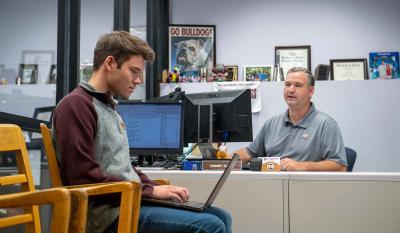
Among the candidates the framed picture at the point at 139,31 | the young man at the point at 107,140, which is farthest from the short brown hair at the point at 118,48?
the framed picture at the point at 139,31

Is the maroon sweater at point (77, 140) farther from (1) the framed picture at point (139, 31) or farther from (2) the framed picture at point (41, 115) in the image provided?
(1) the framed picture at point (139, 31)

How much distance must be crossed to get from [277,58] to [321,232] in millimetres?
2932

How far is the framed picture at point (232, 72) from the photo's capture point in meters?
4.71

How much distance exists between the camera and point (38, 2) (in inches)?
107

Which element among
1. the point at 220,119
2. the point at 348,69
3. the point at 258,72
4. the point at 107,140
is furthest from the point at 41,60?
the point at 348,69

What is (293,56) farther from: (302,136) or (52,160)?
(52,160)

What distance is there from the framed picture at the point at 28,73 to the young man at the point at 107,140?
1140 millimetres

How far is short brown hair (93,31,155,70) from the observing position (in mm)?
1616

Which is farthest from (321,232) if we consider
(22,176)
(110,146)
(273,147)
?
(22,176)

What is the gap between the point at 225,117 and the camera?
263 cm

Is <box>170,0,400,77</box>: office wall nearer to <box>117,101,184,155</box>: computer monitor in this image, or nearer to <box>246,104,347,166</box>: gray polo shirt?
<box>246,104,347,166</box>: gray polo shirt

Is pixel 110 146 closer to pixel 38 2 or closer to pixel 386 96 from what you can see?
pixel 38 2

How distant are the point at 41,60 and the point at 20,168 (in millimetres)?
1336

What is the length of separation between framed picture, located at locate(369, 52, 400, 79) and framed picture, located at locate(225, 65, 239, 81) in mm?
1341
